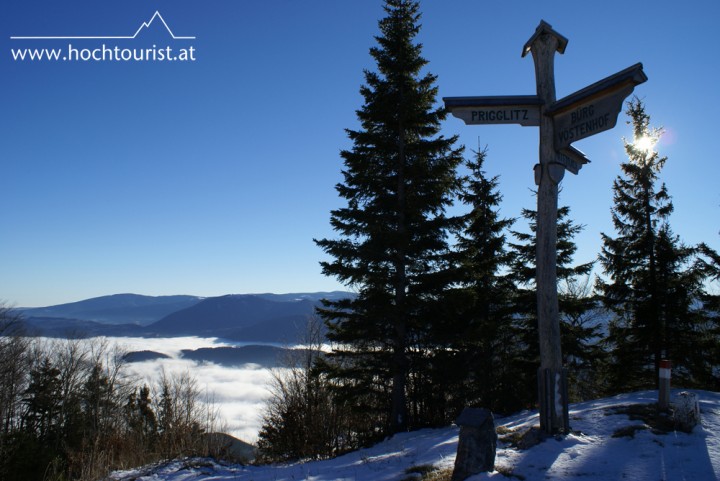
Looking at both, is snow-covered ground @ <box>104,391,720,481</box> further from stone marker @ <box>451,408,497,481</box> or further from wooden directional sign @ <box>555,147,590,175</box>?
wooden directional sign @ <box>555,147,590,175</box>

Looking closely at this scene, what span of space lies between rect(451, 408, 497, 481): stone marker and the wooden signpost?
1826 mm

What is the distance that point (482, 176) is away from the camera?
1814 cm

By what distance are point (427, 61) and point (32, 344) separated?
5709 cm

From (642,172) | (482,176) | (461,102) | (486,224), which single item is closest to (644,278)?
(642,172)

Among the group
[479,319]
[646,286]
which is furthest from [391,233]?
[646,286]

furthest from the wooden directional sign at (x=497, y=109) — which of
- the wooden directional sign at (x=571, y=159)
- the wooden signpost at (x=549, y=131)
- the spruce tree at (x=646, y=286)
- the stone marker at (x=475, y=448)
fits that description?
the spruce tree at (x=646, y=286)

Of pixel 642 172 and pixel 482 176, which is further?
pixel 482 176

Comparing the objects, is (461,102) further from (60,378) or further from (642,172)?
(60,378)

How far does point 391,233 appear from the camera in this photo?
12.7 metres

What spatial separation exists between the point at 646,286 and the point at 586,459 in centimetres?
1426

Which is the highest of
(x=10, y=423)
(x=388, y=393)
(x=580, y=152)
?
(x=580, y=152)

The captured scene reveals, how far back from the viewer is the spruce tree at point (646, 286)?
16.0m

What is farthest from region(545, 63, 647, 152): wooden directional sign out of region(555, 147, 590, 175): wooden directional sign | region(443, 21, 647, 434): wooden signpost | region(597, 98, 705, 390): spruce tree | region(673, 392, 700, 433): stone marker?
region(597, 98, 705, 390): spruce tree

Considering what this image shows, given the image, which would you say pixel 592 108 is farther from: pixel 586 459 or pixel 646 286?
pixel 646 286
